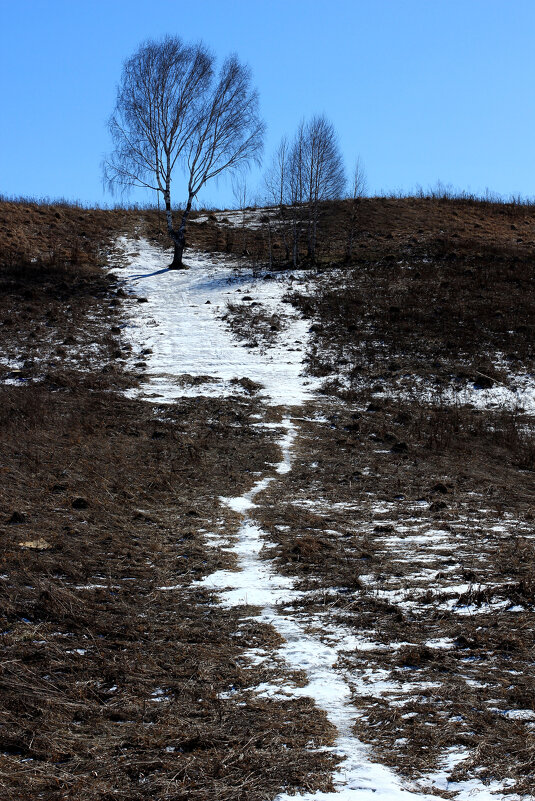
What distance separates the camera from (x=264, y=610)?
5.64 metres

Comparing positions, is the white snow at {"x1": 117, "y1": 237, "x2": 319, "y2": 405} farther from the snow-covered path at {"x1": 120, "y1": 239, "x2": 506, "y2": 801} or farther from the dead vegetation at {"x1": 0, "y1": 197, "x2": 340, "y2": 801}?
the dead vegetation at {"x1": 0, "y1": 197, "x2": 340, "y2": 801}

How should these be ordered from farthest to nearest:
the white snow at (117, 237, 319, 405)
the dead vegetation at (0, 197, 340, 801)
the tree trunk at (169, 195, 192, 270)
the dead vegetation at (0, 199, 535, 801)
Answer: the tree trunk at (169, 195, 192, 270), the white snow at (117, 237, 319, 405), the dead vegetation at (0, 199, 535, 801), the dead vegetation at (0, 197, 340, 801)

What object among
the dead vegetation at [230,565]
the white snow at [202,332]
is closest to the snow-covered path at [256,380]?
the white snow at [202,332]

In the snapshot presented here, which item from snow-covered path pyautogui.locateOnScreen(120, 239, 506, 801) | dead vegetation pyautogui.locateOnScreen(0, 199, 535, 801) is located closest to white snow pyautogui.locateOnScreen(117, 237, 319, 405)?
snow-covered path pyautogui.locateOnScreen(120, 239, 506, 801)

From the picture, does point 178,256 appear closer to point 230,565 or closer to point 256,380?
point 256,380

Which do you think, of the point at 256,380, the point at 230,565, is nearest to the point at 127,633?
the point at 230,565

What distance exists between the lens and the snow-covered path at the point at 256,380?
3408 mm

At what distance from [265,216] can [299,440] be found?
26.6 metres

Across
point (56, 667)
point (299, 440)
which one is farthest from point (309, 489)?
point (56, 667)

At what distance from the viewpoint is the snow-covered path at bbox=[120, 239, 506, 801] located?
11.2 ft

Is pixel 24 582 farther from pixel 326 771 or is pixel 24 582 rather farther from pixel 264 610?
pixel 326 771

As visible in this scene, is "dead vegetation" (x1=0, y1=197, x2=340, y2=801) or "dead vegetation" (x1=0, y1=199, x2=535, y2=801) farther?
"dead vegetation" (x1=0, y1=199, x2=535, y2=801)

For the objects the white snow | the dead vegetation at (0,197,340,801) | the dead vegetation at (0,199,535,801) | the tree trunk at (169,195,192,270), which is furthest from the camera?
the tree trunk at (169,195,192,270)

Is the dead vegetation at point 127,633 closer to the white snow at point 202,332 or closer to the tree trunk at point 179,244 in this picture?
the white snow at point 202,332
